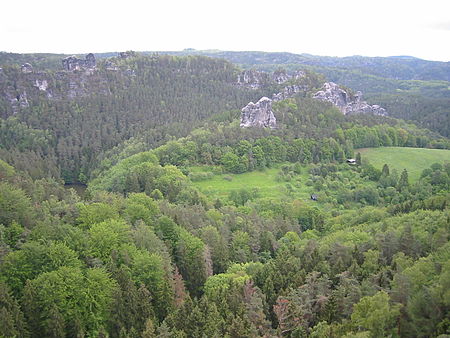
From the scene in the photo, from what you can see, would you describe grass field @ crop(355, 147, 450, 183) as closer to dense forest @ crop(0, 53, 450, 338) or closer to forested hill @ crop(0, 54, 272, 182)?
dense forest @ crop(0, 53, 450, 338)

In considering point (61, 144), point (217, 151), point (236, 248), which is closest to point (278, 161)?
point (217, 151)

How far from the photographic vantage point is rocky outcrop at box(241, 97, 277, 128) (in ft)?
443

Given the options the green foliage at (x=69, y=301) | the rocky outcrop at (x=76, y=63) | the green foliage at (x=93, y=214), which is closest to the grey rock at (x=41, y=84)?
the rocky outcrop at (x=76, y=63)

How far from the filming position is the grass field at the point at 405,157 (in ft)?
400

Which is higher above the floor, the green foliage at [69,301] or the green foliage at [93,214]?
the green foliage at [93,214]

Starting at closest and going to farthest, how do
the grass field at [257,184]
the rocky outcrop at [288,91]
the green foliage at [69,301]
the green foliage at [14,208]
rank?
the green foliage at [69,301], the green foliage at [14,208], the grass field at [257,184], the rocky outcrop at [288,91]

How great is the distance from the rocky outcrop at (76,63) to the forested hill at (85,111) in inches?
109

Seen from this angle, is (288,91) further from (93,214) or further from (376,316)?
(376,316)

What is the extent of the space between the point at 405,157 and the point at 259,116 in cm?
4642

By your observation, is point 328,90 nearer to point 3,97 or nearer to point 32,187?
point 3,97

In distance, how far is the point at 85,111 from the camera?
170 meters

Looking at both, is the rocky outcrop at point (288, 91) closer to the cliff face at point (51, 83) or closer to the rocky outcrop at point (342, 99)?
the rocky outcrop at point (342, 99)

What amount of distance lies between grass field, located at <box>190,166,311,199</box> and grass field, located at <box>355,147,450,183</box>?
27.9 m

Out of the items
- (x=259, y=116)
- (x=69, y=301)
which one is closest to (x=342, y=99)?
(x=259, y=116)
